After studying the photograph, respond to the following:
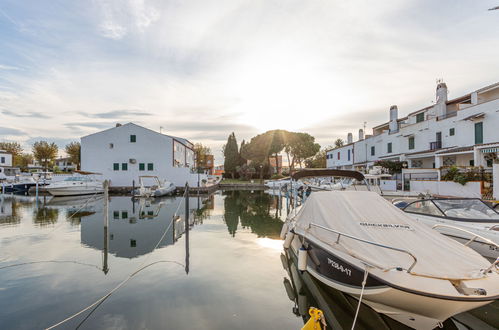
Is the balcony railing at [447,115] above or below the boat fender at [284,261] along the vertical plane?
above

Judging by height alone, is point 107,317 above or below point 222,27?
below

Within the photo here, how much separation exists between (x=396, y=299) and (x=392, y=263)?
460 millimetres

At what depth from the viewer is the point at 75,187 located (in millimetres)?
27250

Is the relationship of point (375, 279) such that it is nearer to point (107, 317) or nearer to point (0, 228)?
point (107, 317)

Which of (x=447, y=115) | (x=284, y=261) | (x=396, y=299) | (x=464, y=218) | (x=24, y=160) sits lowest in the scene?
(x=284, y=261)

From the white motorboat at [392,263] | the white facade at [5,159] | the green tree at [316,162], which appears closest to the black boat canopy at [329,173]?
the white motorboat at [392,263]

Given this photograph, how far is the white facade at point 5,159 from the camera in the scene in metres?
52.2

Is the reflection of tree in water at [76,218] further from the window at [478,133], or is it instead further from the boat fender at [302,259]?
the window at [478,133]

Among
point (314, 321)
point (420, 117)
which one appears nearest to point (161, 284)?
point (314, 321)

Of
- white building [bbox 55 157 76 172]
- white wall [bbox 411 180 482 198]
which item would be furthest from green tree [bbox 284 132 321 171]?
white building [bbox 55 157 76 172]

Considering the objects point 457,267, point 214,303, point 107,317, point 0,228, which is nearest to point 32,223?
point 0,228

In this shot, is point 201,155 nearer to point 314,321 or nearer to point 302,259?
point 302,259

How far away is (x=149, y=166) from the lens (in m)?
33.5

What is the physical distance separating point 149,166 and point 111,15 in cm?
2412
